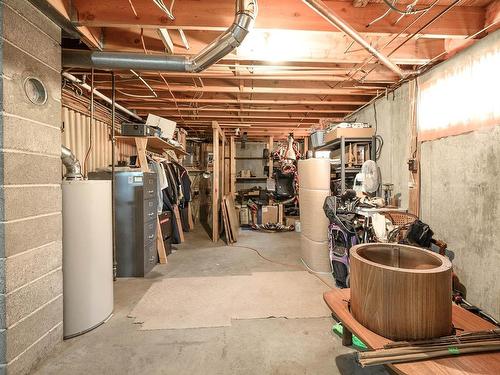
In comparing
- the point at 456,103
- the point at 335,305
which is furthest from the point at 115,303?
the point at 456,103

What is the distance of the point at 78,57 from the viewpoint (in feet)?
6.90

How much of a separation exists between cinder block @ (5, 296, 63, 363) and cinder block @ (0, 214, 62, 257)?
430 millimetres

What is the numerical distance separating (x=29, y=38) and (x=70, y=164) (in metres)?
0.86

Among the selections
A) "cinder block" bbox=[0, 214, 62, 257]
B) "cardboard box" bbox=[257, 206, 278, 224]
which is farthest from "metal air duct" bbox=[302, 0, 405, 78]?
"cardboard box" bbox=[257, 206, 278, 224]

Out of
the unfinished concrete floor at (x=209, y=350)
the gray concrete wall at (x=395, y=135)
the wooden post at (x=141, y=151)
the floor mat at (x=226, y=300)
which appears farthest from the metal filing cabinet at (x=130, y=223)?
the gray concrete wall at (x=395, y=135)

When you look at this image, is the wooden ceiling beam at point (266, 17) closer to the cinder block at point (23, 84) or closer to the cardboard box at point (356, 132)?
the cinder block at point (23, 84)

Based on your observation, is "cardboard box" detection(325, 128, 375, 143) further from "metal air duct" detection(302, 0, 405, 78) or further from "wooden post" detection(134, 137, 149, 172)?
"wooden post" detection(134, 137, 149, 172)

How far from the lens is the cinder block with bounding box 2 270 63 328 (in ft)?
4.74

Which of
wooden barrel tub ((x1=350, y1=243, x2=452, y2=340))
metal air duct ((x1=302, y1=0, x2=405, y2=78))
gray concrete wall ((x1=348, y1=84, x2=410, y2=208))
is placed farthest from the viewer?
gray concrete wall ((x1=348, y1=84, x2=410, y2=208))

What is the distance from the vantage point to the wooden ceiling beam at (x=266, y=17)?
185cm

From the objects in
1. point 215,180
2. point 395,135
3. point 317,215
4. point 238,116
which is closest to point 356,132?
point 395,135

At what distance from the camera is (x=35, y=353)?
1.62 meters

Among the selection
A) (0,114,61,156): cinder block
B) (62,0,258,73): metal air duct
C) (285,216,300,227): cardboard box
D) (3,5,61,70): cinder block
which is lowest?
(285,216,300,227): cardboard box

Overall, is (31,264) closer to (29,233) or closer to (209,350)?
(29,233)
